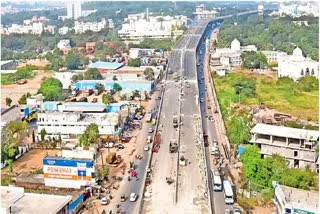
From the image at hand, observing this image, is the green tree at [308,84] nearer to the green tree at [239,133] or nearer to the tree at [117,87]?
the tree at [117,87]

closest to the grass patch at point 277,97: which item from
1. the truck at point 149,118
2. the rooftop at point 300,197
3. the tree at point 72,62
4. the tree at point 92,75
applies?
the truck at point 149,118

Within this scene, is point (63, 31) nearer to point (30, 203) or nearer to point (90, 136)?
point (90, 136)

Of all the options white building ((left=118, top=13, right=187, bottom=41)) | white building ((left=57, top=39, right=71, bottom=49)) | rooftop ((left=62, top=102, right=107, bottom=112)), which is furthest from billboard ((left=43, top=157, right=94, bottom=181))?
white building ((left=118, top=13, right=187, bottom=41))

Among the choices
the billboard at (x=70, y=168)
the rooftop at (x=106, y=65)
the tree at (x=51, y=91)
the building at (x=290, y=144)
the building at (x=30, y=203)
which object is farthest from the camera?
the rooftop at (x=106, y=65)

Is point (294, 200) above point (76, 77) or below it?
below

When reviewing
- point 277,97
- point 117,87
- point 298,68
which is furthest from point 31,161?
point 298,68

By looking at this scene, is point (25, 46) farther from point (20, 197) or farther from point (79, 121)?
point (20, 197)

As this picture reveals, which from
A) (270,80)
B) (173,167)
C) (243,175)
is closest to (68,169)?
(173,167)
